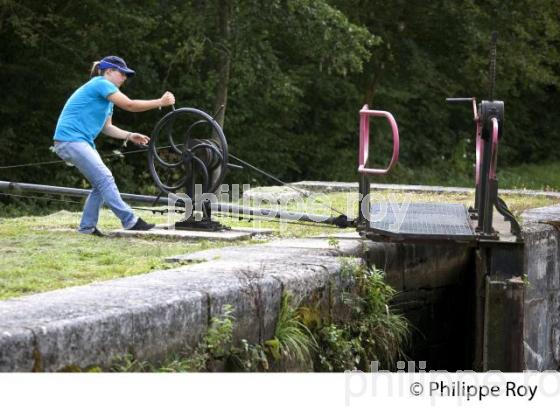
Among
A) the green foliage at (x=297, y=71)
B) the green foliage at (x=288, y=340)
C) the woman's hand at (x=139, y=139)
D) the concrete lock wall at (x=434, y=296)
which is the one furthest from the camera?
the green foliage at (x=297, y=71)

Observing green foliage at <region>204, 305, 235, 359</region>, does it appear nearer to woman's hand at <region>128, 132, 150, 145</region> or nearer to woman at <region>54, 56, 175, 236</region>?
woman at <region>54, 56, 175, 236</region>

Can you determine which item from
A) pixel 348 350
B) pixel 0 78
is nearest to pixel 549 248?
pixel 348 350

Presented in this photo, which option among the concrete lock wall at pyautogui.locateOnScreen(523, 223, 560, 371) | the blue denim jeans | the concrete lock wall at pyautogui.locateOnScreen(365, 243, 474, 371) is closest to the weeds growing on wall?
the concrete lock wall at pyautogui.locateOnScreen(365, 243, 474, 371)

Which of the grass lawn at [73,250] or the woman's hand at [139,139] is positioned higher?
the woman's hand at [139,139]

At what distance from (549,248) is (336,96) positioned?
59.0 ft

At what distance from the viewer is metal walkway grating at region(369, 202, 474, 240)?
8617 millimetres

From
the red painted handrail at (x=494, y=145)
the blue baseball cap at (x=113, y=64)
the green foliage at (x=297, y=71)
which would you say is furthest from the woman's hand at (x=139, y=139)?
the green foliage at (x=297, y=71)

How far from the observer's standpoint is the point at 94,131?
9781mm

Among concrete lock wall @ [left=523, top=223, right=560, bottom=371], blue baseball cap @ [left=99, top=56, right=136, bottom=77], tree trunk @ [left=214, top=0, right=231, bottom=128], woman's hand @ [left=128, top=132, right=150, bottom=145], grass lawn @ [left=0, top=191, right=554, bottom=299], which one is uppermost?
tree trunk @ [left=214, top=0, right=231, bottom=128]

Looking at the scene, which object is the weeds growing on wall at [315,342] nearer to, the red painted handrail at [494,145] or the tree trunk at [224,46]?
the red painted handrail at [494,145]

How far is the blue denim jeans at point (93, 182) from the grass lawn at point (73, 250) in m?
0.22

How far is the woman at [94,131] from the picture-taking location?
9.62 meters

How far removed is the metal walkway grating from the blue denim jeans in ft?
6.88
